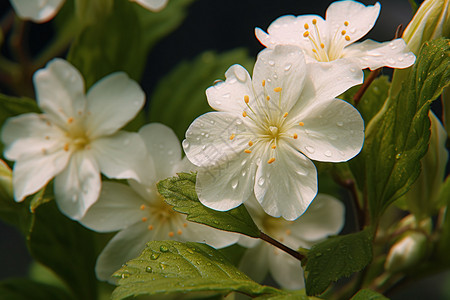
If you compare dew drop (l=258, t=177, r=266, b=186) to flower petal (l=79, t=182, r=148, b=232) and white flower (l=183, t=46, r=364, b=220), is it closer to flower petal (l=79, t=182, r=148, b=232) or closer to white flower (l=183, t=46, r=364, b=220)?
white flower (l=183, t=46, r=364, b=220)

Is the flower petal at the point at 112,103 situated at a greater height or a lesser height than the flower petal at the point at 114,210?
greater

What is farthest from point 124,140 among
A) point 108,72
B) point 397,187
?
point 397,187

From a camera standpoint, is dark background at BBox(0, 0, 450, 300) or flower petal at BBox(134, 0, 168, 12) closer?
flower petal at BBox(134, 0, 168, 12)

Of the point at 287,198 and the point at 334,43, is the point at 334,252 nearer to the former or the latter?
the point at 287,198

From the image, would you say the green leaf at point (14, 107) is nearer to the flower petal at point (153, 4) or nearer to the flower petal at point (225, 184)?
the flower petal at point (153, 4)

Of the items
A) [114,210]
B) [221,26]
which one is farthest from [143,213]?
[221,26]

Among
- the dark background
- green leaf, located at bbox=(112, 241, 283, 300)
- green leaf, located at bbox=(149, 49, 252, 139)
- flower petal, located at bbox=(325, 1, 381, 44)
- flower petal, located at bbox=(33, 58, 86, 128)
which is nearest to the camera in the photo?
green leaf, located at bbox=(112, 241, 283, 300)

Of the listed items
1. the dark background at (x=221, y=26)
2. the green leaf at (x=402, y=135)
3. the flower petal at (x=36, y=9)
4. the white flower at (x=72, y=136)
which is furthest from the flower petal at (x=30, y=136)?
the dark background at (x=221, y=26)

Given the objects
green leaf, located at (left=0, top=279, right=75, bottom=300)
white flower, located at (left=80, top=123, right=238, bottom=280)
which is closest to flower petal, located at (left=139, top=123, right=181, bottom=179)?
white flower, located at (left=80, top=123, right=238, bottom=280)
